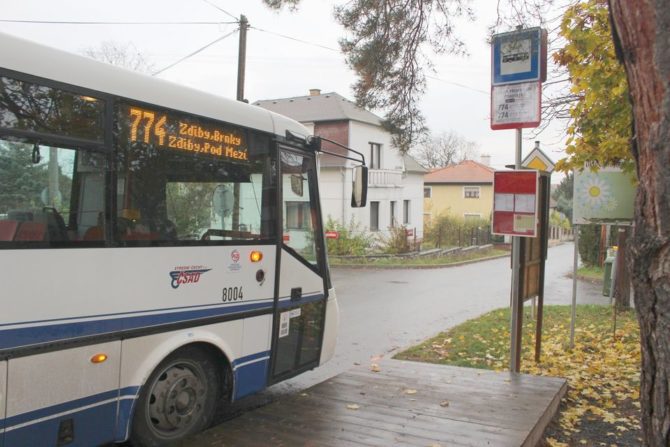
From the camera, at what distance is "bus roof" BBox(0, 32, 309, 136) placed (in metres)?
3.28

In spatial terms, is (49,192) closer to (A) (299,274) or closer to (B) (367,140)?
(A) (299,274)

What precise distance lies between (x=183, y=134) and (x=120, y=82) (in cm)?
61

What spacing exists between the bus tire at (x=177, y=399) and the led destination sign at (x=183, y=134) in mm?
1551

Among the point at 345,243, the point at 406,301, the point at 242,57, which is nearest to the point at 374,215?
the point at 345,243

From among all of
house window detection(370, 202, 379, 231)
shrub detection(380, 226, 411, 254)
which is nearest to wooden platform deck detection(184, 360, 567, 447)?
shrub detection(380, 226, 411, 254)

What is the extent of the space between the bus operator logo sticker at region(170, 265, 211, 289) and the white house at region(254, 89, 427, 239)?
76.7 ft

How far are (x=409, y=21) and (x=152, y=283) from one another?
5496 millimetres

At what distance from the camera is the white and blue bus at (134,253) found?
10.7ft

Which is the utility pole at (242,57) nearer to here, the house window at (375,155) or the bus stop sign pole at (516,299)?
the bus stop sign pole at (516,299)

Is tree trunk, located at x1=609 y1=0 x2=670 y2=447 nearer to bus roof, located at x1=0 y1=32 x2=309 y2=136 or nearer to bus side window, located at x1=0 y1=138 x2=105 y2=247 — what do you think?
bus roof, located at x1=0 y1=32 x2=309 y2=136

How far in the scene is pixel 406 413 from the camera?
4629mm

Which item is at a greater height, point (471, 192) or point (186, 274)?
point (471, 192)

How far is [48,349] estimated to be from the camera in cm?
333

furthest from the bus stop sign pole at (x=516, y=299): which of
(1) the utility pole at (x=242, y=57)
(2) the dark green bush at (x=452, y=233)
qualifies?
(2) the dark green bush at (x=452, y=233)
